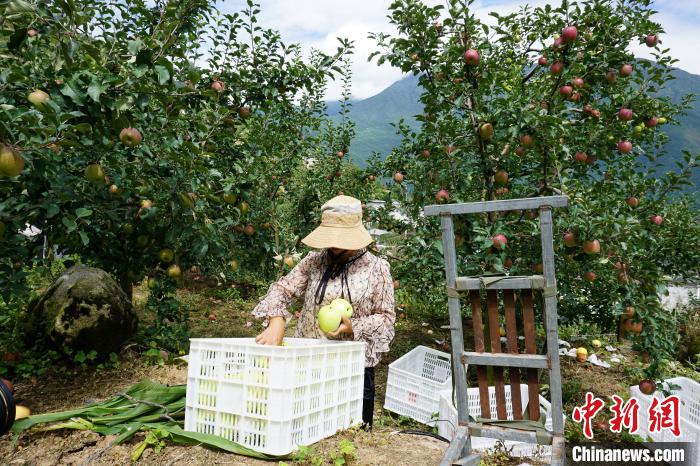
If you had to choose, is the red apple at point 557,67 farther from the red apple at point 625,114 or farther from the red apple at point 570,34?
the red apple at point 625,114

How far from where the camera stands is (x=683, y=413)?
13.2 feet

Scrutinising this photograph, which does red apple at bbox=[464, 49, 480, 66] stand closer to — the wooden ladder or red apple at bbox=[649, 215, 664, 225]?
the wooden ladder

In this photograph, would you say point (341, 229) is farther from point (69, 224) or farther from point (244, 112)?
point (244, 112)

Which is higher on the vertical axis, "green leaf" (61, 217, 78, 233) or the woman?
"green leaf" (61, 217, 78, 233)

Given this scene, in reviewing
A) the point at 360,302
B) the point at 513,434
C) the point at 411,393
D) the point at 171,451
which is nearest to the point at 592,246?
the point at 513,434

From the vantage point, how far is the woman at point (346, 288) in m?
2.43

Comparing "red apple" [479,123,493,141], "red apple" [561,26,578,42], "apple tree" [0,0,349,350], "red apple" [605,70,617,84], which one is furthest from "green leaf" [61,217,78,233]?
"red apple" [605,70,617,84]

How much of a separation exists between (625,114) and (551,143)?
1008 mm

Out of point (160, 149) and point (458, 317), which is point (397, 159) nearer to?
point (160, 149)

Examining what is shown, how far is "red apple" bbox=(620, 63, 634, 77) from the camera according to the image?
13.1 feet

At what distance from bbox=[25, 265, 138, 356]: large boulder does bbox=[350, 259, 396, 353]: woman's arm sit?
2711 mm

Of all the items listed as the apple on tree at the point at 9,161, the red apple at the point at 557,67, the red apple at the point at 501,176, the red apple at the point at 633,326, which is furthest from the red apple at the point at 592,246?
the apple on tree at the point at 9,161

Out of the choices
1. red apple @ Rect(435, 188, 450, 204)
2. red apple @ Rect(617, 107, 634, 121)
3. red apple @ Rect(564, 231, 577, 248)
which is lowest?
red apple @ Rect(564, 231, 577, 248)

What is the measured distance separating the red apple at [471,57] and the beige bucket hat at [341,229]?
1.83 metres
